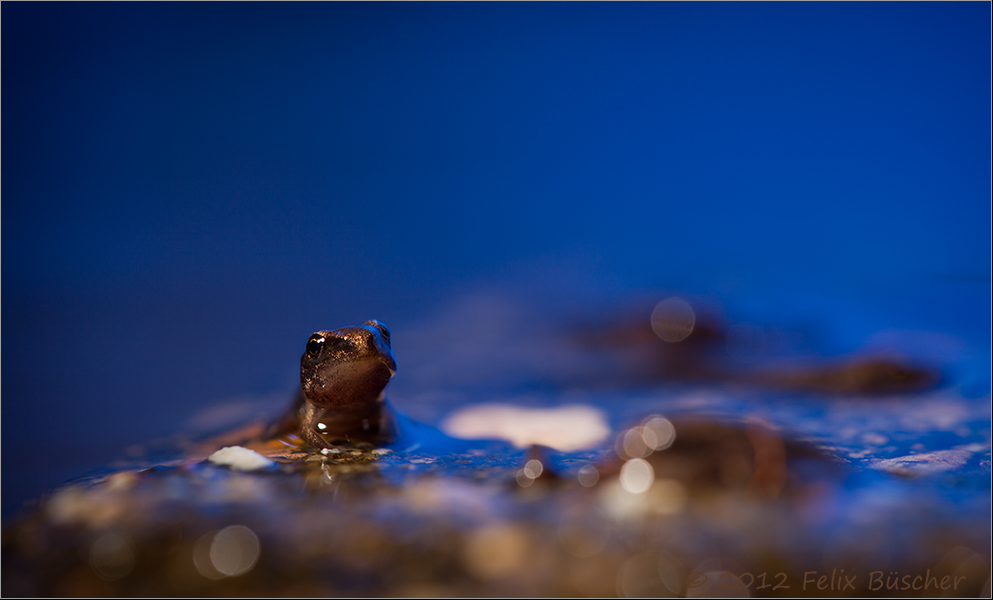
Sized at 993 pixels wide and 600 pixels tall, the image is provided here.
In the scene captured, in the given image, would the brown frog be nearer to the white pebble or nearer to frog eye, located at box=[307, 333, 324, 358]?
frog eye, located at box=[307, 333, 324, 358]

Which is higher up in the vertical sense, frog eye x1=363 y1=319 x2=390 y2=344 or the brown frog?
frog eye x1=363 y1=319 x2=390 y2=344

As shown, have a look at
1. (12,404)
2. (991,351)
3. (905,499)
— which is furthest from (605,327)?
(12,404)

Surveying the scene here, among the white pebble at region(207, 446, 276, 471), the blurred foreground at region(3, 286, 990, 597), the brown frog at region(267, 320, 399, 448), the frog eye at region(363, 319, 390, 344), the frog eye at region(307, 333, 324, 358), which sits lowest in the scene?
the blurred foreground at region(3, 286, 990, 597)

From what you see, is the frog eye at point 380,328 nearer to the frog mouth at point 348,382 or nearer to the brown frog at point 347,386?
the brown frog at point 347,386

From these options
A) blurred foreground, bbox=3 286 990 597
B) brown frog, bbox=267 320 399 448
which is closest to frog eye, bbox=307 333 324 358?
brown frog, bbox=267 320 399 448

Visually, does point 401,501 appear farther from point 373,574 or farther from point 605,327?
point 605,327

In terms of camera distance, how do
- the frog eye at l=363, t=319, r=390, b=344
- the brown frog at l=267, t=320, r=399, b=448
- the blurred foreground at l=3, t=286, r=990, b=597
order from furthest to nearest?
the frog eye at l=363, t=319, r=390, b=344 → the brown frog at l=267, t=320, r=399, b=448 → the blurred foreground at l=3, t=286, r=990, b=597

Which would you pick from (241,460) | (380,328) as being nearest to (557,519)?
(241,460)

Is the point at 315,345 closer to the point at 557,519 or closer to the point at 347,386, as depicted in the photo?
the point at 347,386
